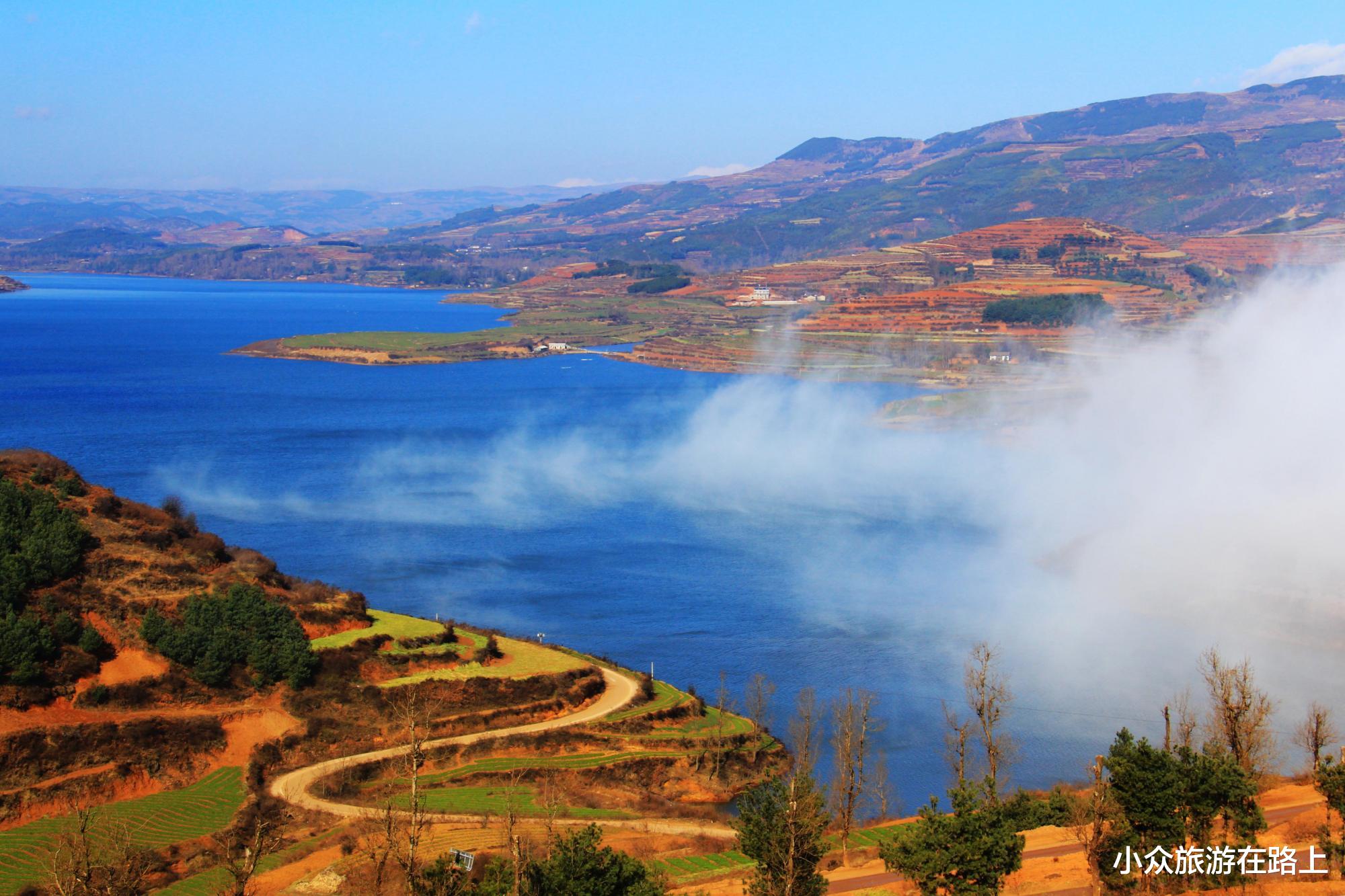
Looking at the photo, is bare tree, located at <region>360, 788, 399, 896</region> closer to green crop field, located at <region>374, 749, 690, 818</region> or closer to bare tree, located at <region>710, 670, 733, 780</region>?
green crop field, located at <region>374, 749, 690, 818</region>

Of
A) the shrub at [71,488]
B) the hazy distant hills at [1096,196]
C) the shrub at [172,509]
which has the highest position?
the hazy distant hills at [1096,196]

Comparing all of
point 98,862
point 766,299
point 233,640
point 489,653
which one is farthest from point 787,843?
point 766,299

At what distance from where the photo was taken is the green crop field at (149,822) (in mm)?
17047

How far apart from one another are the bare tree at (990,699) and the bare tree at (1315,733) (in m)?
4.61

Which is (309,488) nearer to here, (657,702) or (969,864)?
(657,702)

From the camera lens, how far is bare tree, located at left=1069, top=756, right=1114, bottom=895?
12.6 m

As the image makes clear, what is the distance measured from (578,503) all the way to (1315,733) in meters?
31.9

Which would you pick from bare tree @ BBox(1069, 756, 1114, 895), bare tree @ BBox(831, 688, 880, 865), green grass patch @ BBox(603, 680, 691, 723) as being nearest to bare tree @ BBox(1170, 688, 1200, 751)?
bare tree @ BBox(831, 688, 880, 865)

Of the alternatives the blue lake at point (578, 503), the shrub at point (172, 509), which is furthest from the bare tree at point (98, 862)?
the blue lake at point (578, 503)

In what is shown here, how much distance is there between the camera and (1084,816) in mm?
15344

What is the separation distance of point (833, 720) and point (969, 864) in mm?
12944

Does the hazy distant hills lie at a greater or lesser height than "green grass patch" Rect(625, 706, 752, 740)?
greater

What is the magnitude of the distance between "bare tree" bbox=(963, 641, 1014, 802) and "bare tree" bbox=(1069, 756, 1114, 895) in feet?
8.83

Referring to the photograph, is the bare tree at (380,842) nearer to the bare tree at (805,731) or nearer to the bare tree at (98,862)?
the bare tree at (98,862)
